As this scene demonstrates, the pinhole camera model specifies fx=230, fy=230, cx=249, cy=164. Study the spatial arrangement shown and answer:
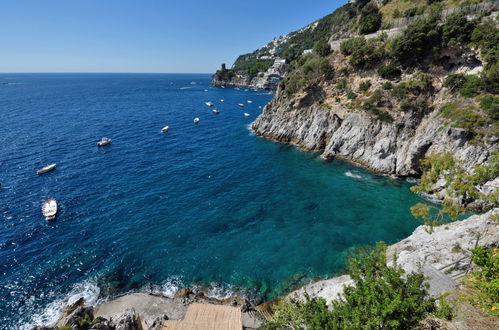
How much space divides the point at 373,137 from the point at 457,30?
24.8m

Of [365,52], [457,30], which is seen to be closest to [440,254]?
Result: [457,30]

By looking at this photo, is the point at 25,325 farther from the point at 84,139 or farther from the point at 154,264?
the point at 84,139

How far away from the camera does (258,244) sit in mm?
27328

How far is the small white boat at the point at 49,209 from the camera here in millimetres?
31036

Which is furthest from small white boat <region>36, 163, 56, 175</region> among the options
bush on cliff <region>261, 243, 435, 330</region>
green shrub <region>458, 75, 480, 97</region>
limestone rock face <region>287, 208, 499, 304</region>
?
green shrub <region>458, 75, 480, 97</region>

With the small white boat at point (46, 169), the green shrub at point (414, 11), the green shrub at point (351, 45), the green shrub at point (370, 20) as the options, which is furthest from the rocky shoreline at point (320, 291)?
the green shrub at point (370, 20)

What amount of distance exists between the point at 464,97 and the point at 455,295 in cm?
4109

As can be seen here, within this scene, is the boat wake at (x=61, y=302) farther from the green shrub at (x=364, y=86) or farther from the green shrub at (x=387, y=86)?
the green shrub at (x=387, y=86)

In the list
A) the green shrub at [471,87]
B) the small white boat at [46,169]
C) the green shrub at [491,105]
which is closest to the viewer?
the green shrub at [491,105]

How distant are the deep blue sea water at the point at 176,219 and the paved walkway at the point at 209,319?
13.6 ft

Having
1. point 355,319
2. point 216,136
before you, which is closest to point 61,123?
point 216,136

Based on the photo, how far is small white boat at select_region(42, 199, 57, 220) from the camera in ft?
102

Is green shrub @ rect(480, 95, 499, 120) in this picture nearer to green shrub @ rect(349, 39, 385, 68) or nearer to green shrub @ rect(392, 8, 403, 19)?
green shrub @ rect(349, 39, 385, 68)

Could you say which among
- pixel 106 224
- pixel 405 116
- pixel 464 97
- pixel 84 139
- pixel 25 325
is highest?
pixel 464 97
